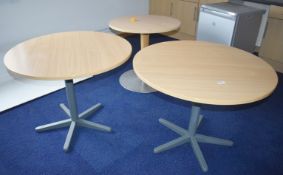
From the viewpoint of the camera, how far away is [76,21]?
3090mm

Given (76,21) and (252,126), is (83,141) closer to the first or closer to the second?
(252,126)

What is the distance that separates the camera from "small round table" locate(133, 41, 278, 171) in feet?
3.95

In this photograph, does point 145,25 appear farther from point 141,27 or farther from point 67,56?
point 67,56

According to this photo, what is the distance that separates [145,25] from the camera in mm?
2350

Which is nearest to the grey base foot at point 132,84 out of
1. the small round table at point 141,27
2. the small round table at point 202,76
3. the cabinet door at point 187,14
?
the small round table at point 141,27

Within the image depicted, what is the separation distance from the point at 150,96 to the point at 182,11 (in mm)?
1791

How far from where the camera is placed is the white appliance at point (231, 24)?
2.51m

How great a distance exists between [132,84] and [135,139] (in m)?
0.86

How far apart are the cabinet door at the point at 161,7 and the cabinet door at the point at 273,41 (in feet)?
4.97

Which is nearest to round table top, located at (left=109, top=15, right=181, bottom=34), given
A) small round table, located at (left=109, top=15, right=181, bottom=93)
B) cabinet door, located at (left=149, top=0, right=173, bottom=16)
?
small round table, located at (left=109, top=15, right=181, bottom=93)

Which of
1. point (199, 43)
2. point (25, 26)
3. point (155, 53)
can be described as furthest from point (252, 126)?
point (25, 26)

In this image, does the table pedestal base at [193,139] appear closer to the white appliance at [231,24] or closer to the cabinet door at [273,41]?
the white appliance at [231,24]

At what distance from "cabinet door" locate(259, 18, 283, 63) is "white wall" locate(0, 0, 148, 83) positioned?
2.03 metres

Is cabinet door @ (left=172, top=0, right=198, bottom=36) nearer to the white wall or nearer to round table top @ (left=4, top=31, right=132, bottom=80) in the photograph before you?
the white wall
